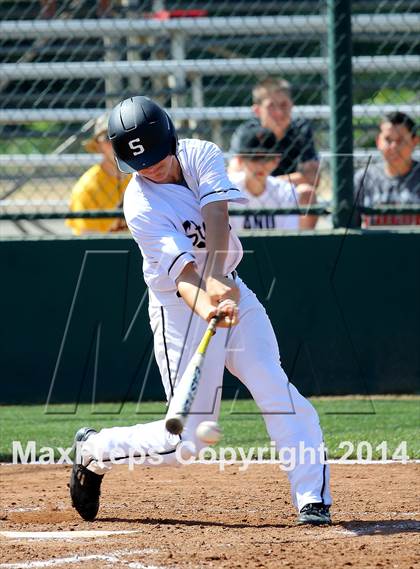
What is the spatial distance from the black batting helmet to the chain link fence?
373cm

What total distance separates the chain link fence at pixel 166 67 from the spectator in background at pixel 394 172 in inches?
11.7

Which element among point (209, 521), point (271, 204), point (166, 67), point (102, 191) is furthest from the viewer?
point (166, 67)

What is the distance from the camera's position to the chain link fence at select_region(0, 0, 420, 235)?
878 centimetres

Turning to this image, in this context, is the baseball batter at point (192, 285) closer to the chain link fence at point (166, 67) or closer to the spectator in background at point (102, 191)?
the chain link fence at point (166, 67)

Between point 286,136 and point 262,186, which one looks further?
point 286,136

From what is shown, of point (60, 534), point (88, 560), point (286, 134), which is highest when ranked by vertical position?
point (286, 134)

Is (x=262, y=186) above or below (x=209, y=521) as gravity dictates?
above

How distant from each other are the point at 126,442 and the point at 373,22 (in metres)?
5.16

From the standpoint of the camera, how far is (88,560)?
12.6 ft

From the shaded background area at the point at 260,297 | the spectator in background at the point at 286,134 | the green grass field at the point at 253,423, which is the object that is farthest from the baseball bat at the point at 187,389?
the spectator in background at the point at 286,134

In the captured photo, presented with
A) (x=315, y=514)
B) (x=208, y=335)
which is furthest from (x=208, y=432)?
(x=315, y=514)

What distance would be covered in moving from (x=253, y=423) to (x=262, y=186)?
2047 mm

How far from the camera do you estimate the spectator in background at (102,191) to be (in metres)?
8.32

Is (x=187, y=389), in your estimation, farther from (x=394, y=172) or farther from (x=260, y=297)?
(x=394, y=172)
